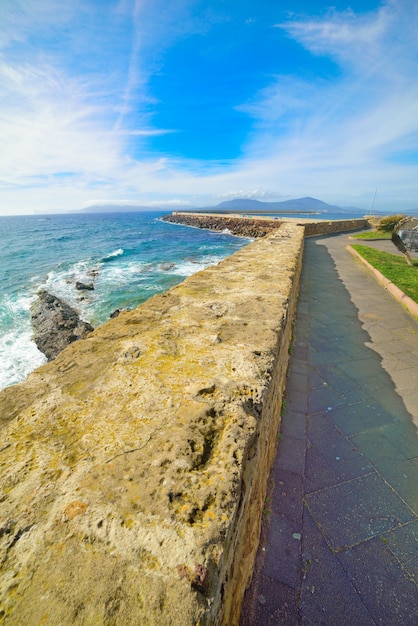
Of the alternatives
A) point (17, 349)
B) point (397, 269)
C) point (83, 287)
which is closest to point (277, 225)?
point (83, 287)

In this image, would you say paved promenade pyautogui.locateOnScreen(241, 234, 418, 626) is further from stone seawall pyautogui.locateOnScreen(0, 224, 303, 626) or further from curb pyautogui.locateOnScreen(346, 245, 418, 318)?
curb pyautogui.locateOnScreen(346, 245, 418, 318)

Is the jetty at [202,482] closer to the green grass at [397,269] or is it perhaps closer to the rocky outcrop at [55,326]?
the green grass at [397,269]

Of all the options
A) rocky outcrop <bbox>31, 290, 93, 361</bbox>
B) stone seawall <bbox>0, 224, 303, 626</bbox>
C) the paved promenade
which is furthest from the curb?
rocky outcrop <bbox>31, 290, 93, 361</bbox>

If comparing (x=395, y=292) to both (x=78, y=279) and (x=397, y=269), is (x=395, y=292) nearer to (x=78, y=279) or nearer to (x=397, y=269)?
(x=397, y=269)

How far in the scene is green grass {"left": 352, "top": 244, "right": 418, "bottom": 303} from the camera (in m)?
5.65

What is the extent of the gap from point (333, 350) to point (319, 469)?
194 cm

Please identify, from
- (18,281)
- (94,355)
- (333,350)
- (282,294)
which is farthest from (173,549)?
(18,281)

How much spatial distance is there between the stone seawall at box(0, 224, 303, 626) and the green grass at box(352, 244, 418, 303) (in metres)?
5.08

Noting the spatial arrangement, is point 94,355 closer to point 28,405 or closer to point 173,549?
point 28,405

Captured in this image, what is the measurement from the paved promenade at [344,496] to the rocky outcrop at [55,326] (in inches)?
295

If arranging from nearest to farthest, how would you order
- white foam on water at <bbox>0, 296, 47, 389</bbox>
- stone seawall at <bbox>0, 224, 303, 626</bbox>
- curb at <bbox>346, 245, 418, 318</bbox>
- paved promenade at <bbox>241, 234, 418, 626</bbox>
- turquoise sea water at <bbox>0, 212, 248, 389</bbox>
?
stone seawall at <bbox>0, 224, 303, 626</bbox> → paved promenade at <bbox>241, 234, 418, 626</bbox> → curb at <bbox>346, 245, 418, 318</bbox> → white foam on water at <bbox>0, 296, 47, 389</bbox> → turquoise sea water at <bbox>0, 212, 248, 389</bbox>

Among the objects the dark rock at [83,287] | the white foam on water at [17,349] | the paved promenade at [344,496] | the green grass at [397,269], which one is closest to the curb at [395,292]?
the green grass at [397,269]

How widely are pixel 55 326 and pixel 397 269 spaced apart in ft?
35.4

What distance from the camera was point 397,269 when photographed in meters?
7.10
